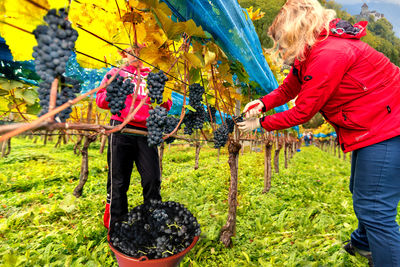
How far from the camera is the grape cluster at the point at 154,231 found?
157cm

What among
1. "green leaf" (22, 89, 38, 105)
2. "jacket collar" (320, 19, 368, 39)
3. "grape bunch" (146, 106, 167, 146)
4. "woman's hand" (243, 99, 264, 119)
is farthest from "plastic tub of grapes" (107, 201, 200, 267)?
"jacket collar" (320, 19, 368, 39)

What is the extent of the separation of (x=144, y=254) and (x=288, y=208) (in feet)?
9.36

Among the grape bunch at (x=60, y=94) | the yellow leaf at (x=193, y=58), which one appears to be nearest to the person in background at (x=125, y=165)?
the yellow leaf at (x=193, y=58)

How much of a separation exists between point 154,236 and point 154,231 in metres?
0.04

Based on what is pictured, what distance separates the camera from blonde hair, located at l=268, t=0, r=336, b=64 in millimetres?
1472

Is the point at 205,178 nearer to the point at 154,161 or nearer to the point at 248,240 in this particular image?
the point at 248,240

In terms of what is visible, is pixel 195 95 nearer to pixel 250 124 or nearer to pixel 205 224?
pixel 250 124

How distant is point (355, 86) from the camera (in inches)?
54.9

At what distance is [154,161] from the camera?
2297mm

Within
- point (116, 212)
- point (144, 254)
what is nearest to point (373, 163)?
point (144, 254)

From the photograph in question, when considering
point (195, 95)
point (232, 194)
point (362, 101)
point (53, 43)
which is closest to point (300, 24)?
point (362, 101)

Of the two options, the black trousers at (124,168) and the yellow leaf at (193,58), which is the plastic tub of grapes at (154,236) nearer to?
the black trousers at (124,168)

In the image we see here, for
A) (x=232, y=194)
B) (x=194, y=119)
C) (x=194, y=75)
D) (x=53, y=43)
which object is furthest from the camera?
(x=232, y=194)

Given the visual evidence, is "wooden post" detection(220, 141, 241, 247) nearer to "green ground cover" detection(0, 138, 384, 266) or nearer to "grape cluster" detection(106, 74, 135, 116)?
"green ground cover" detection(0, 138, 384, 266)
